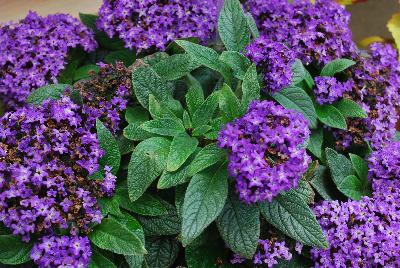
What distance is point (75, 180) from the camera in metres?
1.56

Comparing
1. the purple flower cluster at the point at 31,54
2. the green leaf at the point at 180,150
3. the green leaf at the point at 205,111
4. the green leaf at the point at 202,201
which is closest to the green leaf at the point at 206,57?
the green leaf at the point at 205,111

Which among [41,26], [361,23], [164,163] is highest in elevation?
[41,26]

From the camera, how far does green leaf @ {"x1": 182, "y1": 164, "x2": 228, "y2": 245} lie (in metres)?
1.45

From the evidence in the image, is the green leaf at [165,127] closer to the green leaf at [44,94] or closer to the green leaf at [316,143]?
the green leaf at [44,94]

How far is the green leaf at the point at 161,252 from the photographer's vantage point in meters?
1.72

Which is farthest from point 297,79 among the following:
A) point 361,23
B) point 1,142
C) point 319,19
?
point 361,23

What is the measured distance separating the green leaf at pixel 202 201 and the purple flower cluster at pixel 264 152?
0.09 metres

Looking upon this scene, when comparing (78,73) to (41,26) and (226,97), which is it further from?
(226,97)

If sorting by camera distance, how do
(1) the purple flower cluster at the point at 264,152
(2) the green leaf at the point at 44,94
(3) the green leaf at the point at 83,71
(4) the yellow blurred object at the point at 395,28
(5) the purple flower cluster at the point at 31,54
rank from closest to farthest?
1. (1) the purple flower cluster at the point at 264,152
2. (2) the green leaf at the point at 44,94
3. (5) the purple flower cluster at the point at 31,54
4. (3) the green leaf at the point at 83,71
5. (4) the yellow blurred object at the point at 395,28

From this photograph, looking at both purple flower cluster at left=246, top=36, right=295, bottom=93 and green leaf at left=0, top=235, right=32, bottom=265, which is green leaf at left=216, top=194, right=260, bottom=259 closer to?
purple flower cluster at left=246, top=36, right=295, bottom=93

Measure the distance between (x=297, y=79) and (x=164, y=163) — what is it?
2.12 ft

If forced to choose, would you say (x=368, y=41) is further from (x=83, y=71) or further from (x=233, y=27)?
(x=83, y=71)

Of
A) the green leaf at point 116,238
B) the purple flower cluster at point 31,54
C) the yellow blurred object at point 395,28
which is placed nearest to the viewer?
the green leaf at point 116,238

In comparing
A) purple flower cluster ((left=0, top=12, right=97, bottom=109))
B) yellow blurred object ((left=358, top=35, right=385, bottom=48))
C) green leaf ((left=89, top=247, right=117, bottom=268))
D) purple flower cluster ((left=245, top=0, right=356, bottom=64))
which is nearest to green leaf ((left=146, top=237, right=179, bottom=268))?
green leaf ((left=89, top=247, right=117, bottom=268))
